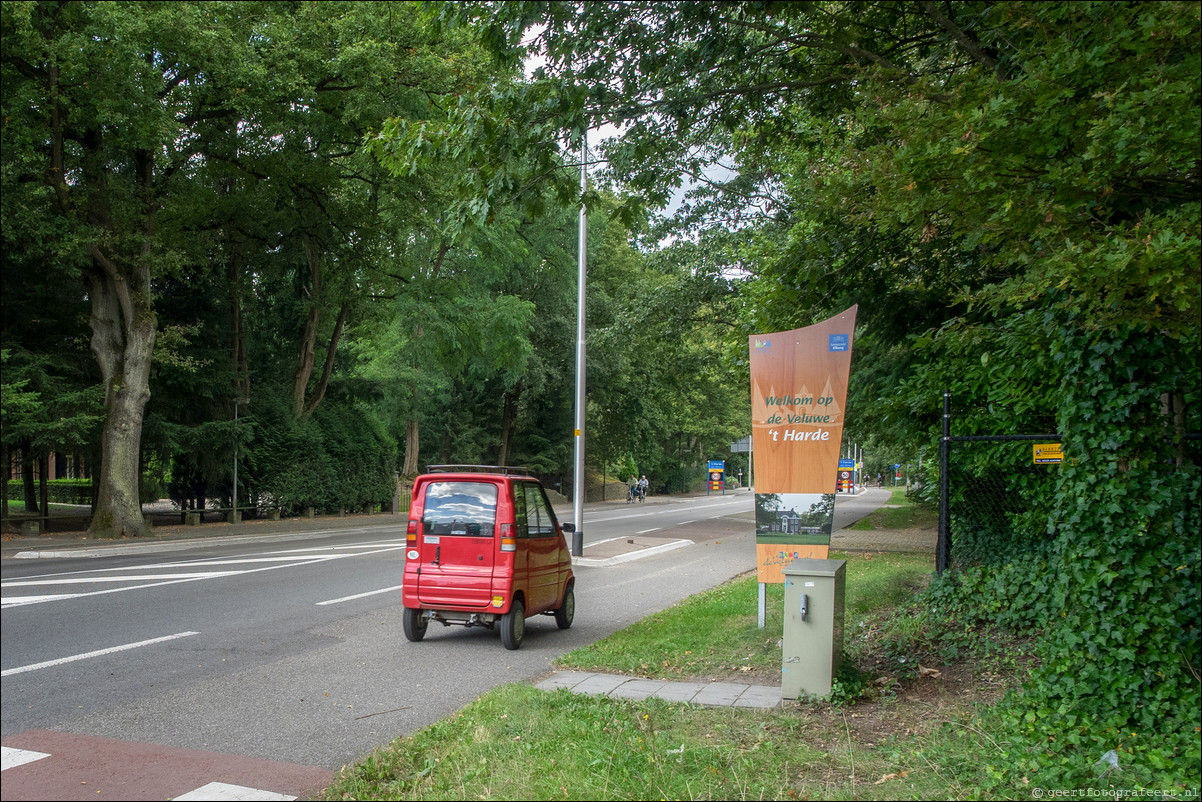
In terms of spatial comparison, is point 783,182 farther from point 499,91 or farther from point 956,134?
point 956,134

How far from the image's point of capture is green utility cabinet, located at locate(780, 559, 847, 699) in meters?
6.31

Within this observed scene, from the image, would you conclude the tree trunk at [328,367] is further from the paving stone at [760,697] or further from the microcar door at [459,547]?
the paving stone at [760,697]

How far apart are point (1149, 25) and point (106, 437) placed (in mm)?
20859

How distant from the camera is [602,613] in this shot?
1132 cm

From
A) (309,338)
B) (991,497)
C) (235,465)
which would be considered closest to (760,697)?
(991,497)

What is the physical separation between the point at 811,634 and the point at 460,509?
13.1 ft

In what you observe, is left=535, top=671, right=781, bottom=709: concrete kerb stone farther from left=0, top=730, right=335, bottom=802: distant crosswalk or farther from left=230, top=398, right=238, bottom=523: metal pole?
left=230, top=398, right=238, bottom=523: metal pole

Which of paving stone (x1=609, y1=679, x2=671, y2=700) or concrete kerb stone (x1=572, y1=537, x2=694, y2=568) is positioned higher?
paving stone (x1=609, y1=679, x2=671, y2=700)

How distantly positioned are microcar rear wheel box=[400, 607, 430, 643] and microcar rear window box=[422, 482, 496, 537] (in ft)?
3.08

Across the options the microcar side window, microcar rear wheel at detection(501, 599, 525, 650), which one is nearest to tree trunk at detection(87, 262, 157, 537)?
the microcar side window

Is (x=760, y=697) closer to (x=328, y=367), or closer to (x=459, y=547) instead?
(x=459, y=547)

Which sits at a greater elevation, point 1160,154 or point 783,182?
point 783,182

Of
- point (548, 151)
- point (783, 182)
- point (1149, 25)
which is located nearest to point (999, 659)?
point (1149, 25)

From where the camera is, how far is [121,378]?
19328mm
